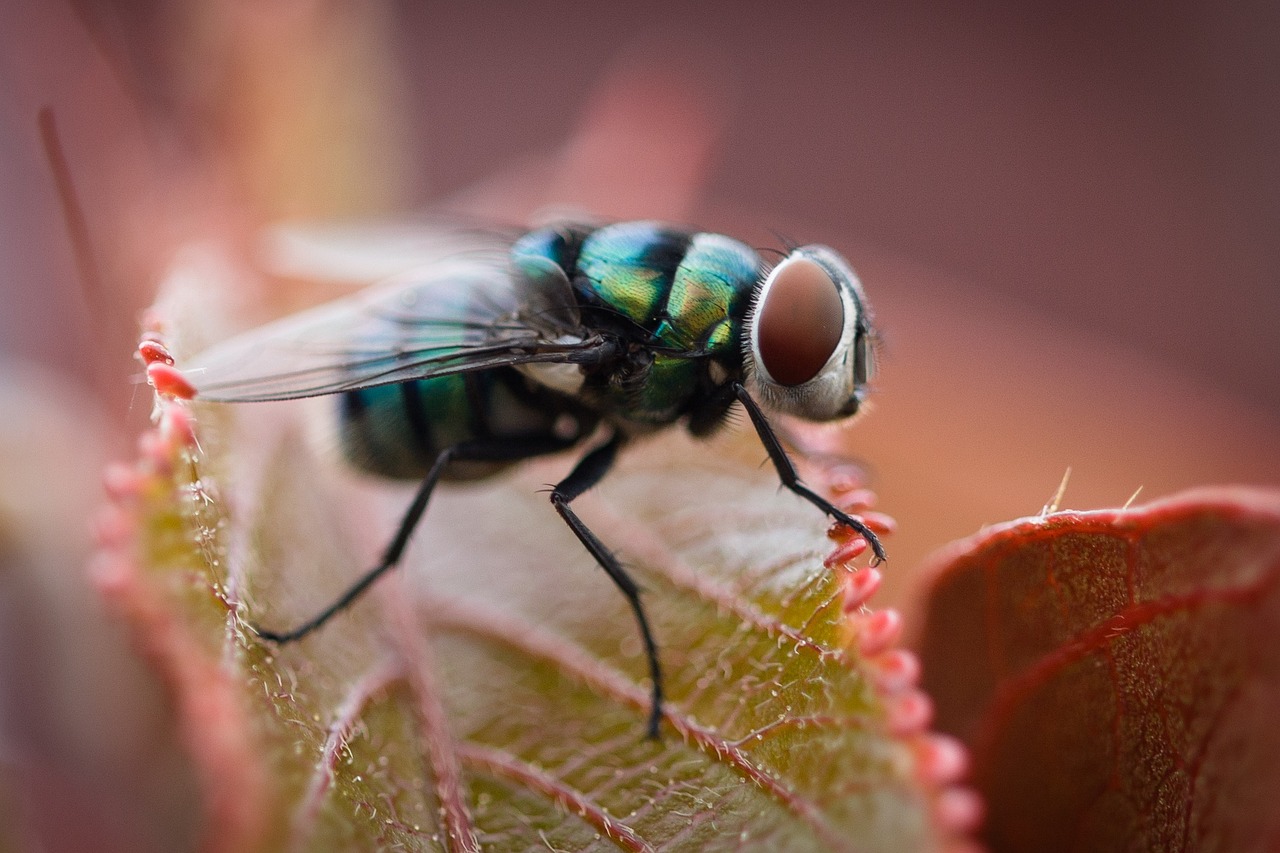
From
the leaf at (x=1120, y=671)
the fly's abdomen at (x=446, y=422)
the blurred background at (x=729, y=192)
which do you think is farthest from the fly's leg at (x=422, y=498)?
the leaf at (x=1120, y=671)

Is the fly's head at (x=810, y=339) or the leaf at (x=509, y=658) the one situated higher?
the fly's head at (x=810, y=339)

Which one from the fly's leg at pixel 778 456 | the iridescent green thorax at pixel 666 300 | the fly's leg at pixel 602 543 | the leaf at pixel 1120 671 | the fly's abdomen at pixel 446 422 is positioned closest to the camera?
the leaf at pixel 1120 671

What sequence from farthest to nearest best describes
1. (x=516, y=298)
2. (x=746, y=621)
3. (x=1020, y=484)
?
1. (x=1020, y=484)
2. (x=516, y=298)
3. (x=746, y=621)

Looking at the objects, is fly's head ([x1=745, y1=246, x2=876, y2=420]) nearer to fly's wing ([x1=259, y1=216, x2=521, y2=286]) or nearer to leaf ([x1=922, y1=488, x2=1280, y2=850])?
leaf ([x1=922, y1=488, x2=1280, y2=850])

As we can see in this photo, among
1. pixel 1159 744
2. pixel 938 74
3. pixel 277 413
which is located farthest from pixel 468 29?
pixel 1159 744

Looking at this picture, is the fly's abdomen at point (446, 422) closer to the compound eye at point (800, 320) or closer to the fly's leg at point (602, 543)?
the fly's leg at point (602, 543)

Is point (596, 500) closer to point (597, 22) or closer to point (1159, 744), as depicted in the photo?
point (1159, 744)

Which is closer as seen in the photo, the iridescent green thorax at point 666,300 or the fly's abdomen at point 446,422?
the iridescent green thorax at point 666,300

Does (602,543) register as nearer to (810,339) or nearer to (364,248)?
(810,339)
